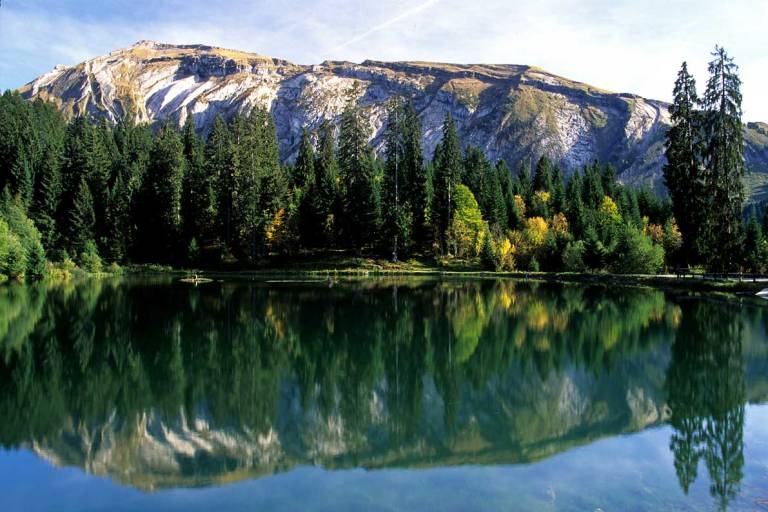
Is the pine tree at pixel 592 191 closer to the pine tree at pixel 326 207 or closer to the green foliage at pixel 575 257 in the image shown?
the green foliage at pixel 575 257

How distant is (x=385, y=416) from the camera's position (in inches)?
545

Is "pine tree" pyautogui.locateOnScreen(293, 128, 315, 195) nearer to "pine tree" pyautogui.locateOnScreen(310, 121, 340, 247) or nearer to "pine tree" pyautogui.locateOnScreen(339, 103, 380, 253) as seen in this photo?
"pine tree" pyautogui.locateOnScreen(310, 121, 340, 247)

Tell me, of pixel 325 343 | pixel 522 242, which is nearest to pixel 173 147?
pixel 522 242

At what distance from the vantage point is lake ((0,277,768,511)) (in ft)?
32.1

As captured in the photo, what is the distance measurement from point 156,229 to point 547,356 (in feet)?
259

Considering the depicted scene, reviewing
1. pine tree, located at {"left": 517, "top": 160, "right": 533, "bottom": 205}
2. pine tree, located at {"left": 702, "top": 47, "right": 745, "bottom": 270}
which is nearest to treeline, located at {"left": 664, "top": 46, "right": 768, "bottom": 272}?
pine tree, located at {"left": 702, "top": 47, "right": 745, "bottom": 270}

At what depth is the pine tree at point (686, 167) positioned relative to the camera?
153ft

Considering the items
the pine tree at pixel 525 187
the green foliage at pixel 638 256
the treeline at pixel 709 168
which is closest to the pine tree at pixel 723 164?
the treeline at pixel 709 168

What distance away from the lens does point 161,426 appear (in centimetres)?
1289

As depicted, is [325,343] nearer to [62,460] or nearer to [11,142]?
[62,460]

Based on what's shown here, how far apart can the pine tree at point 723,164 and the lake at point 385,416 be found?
18853 mm

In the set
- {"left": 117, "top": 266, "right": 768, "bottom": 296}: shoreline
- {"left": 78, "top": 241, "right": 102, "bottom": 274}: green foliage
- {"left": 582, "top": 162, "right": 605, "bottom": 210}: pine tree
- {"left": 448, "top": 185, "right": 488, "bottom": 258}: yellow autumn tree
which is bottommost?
{"left": 117, "top": 266, "right": 768, "bottom": 296}: shoreline

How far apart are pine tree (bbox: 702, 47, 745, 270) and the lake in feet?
61.9

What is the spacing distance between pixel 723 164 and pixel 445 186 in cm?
4219
